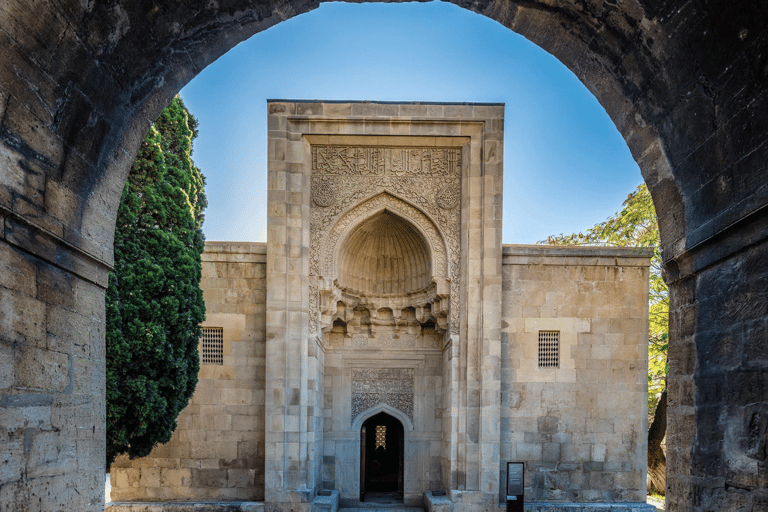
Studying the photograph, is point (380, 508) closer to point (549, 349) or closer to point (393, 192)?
point (549, 349)

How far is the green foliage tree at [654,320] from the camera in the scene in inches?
507

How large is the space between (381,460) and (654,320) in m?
8.28

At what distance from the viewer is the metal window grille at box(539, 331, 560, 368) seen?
1008 centimetres

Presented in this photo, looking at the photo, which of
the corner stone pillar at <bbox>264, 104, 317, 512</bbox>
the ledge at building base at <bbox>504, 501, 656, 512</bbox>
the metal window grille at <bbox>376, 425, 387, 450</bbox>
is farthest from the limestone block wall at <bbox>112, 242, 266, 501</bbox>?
the metal window grille at <bbox>376, 425, 387, 450</bbox>

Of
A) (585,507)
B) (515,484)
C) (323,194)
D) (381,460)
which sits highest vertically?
(323,194)

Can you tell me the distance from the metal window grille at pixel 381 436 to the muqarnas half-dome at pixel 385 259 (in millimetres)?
5454

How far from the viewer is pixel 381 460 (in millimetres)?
14883

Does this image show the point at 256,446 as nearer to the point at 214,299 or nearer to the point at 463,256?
the point at 214,299

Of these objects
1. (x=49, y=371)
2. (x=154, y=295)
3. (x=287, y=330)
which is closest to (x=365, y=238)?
(x=287, y=330)

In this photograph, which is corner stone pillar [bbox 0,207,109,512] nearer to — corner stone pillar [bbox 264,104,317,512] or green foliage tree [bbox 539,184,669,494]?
corner stone pillar [bbox 264,104,317,512]

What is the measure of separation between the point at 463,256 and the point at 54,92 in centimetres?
825

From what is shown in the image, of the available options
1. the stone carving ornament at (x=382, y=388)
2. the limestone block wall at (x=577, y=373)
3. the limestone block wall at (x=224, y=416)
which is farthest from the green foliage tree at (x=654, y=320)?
the limestone block wall at (x=224, y=416)

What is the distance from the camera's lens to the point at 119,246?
712 centimetres

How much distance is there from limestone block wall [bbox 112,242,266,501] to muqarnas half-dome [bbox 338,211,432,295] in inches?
78.6
